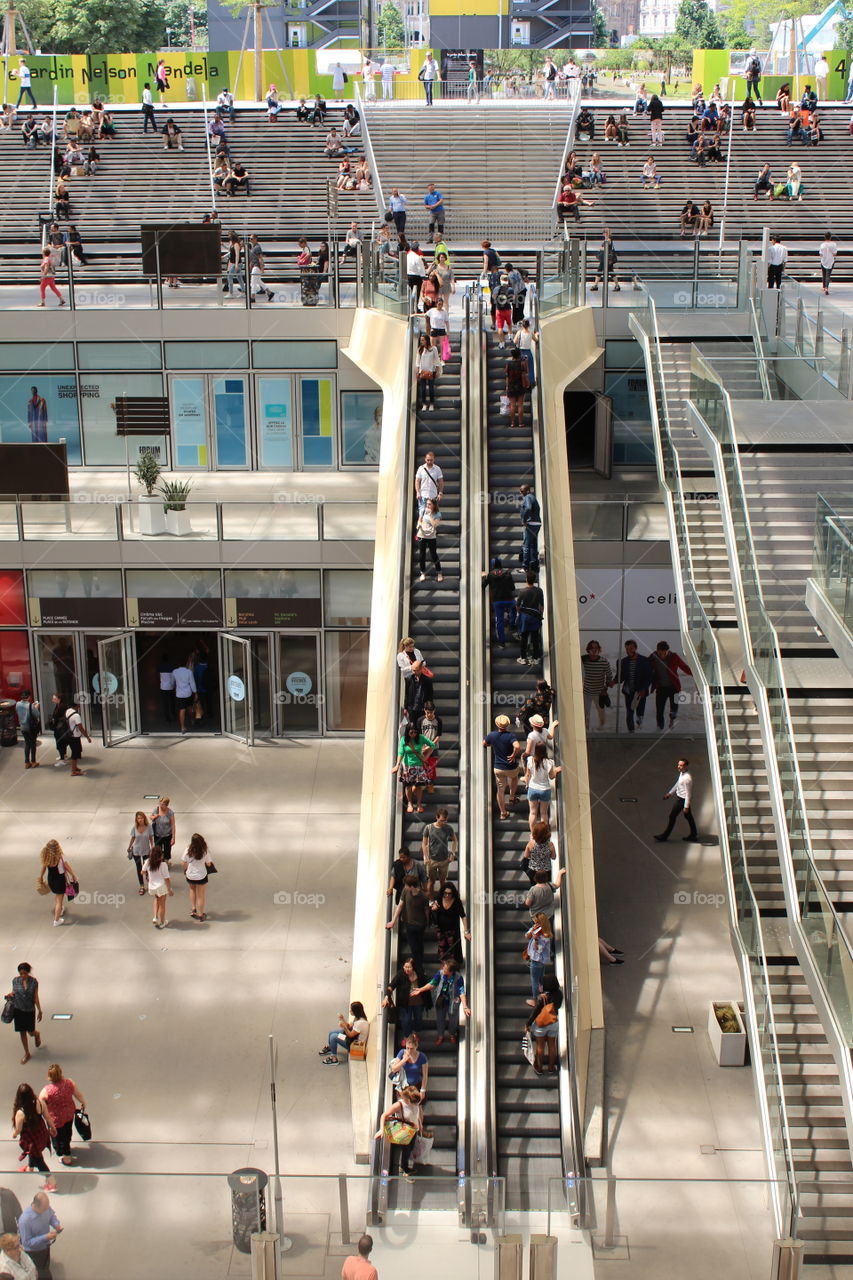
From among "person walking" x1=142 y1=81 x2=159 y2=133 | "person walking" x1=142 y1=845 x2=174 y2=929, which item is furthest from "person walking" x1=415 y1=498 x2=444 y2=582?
"person walking" x1=142 y1=81 x2=159 y2=133

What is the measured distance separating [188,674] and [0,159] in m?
17.7

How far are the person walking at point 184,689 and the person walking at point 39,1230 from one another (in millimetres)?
13842

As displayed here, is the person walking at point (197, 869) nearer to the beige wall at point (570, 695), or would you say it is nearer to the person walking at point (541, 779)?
the person walking at point (541, 779)

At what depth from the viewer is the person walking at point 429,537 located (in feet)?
60.5

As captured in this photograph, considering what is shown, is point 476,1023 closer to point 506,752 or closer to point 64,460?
point 506,752

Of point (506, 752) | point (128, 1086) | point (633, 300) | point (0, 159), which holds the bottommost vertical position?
point (128, 1086)

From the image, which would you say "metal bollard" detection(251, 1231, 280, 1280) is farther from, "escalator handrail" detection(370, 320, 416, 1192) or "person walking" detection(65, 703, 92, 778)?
"person walking" detection(65, 703, 92, 778)

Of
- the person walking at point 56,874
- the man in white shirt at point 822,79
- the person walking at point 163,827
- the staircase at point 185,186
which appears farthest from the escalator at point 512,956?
the man in white shirt at point 822,79

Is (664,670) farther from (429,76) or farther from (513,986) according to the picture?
(429,76)

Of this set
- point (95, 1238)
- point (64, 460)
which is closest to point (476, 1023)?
point (95, 1238)

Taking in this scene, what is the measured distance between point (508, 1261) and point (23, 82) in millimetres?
40181

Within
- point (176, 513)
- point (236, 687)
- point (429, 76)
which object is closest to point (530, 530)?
point (176, 513)

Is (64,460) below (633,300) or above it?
below

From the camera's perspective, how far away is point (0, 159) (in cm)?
3562
